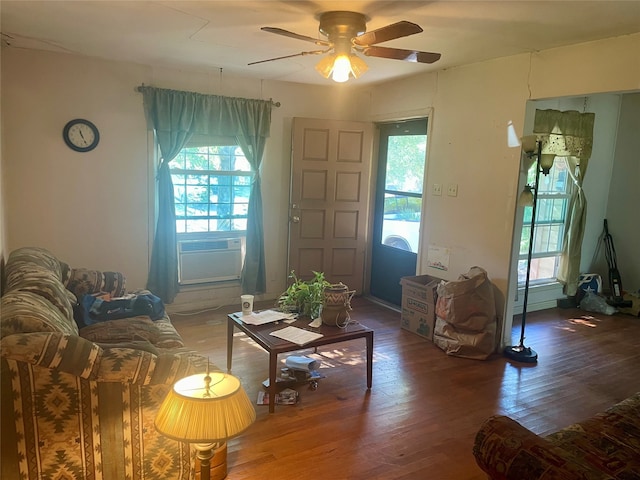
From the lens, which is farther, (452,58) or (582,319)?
(582,319)

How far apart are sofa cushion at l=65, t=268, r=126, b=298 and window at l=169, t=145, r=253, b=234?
3.72ft

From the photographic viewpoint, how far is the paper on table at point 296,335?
2827 mm

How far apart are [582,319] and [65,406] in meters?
5.00

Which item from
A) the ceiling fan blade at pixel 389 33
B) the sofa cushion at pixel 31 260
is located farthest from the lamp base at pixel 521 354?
the sofa cushion at pixel 31 260

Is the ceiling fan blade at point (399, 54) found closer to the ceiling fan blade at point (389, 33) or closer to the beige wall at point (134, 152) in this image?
the ceiling fan blade at point (389, 33)

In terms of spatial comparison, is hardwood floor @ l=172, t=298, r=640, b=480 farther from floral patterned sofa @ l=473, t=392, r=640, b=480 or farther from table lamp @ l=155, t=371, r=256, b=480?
table lamp @ l=155, t=371, r=256, b=480

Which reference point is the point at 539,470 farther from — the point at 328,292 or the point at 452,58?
the point at 452,58

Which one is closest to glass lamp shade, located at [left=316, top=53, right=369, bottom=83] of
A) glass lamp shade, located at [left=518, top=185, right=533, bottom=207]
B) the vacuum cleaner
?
glass lamp shade, located at [left=518, top=185, right=533, bottom=207]

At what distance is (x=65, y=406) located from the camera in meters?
1.71

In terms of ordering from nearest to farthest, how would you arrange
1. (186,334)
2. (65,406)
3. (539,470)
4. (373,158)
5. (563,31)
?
(539,470) < (65,406) < (563,31) < (186,334) < (373,158)

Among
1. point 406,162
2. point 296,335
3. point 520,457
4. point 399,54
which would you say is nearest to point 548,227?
point 406,162

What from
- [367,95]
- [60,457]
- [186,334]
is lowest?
[186,334]

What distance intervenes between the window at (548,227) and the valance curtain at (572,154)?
0.23ft

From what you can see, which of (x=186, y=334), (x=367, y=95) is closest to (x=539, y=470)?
(x=186, y=334)
